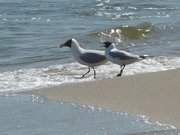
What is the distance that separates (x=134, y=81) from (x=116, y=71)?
1674 mm

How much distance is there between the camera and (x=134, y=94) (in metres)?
7.92

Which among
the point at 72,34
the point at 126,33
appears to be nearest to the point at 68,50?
the point at 72,34

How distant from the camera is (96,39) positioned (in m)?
14.6

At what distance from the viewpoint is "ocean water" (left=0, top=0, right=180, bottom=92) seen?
33.6ft

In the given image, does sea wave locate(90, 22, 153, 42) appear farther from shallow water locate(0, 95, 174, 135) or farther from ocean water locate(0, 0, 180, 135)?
shallow water locate(0, 95, 174, 135)

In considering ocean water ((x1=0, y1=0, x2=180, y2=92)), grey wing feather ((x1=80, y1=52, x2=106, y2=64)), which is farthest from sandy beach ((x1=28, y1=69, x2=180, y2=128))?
grey wing feather ((x1=80, y1=52, x2=106, y2=64))

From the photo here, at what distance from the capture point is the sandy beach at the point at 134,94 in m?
7.19

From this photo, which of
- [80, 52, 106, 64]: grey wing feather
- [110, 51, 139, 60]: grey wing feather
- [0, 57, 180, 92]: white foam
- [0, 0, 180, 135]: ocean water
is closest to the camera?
[0, 0, 180, 135]: ocean water

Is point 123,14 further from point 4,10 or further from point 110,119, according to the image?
point 110,119

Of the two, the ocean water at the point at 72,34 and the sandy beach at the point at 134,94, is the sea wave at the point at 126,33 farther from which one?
the sandy beach at the point at 134,94

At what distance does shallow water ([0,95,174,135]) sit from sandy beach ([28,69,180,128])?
0.20m

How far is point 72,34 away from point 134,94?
→ 7172 millimetres

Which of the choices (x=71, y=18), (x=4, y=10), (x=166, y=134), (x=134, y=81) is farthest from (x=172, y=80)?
(x=4, y=10)

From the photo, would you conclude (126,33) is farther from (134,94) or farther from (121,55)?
(134,94)
